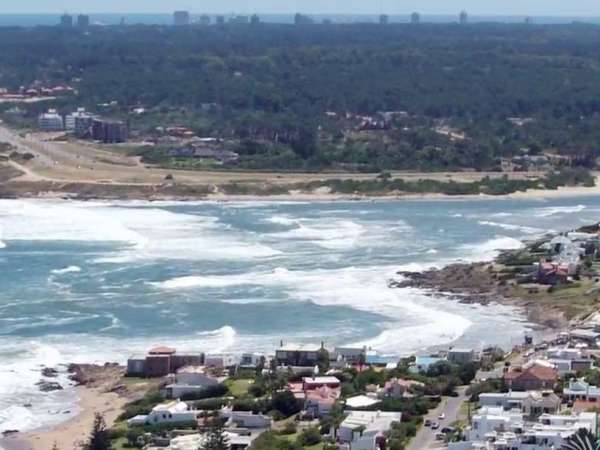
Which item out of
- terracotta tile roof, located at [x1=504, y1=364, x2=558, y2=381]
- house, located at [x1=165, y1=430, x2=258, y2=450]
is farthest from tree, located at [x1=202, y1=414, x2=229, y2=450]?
terracotta tile roof, located at [x1=504, y1=364, x2=558, y2=381]

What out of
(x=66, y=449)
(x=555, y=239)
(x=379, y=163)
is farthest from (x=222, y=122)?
(x=66, y=449)

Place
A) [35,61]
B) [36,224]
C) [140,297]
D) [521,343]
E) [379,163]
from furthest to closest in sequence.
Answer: [35,61], [379,163], [36,224], [140,297], [521,343]

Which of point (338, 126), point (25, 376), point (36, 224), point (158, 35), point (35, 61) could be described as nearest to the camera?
point (25, 376)

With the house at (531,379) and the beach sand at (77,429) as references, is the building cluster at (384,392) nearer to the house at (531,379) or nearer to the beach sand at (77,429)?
the house at (531,379)

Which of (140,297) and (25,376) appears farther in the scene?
(140,297)

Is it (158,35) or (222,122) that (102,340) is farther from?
(158,35)

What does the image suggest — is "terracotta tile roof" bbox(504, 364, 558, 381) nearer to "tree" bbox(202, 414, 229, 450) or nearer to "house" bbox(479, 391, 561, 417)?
"house" bbox(479, 391, 561, 417)

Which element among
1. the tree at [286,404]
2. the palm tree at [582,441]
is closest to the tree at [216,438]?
the tree at [286,404]
